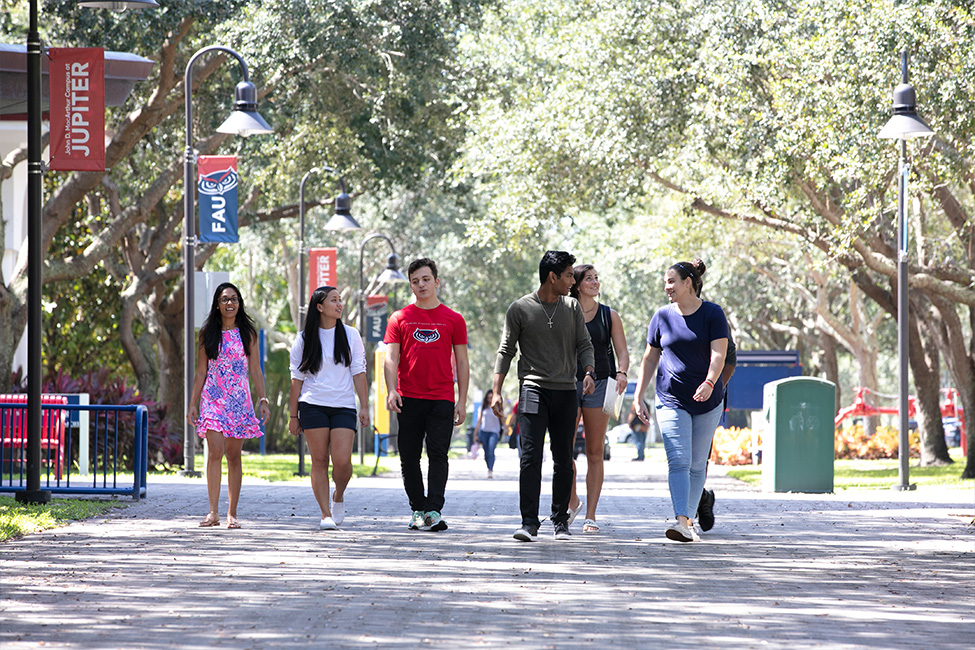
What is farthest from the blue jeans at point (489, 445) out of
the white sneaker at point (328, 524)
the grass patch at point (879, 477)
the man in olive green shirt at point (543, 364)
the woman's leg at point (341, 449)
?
the man in olive green shirt at point (543, 364)

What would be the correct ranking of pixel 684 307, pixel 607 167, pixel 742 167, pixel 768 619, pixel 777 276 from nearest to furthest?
pixel 768 619, pixel 684 307, pixel 742 167, pixel 607 167, pixel 777 276

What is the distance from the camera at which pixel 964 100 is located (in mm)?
18328

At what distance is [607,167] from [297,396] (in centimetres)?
1407

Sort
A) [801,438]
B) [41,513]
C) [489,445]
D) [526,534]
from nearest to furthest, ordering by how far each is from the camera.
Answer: [526,534] < [41,513] < [801,438] < [489,445]

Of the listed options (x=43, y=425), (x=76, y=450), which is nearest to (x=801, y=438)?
(x=43, y=425)

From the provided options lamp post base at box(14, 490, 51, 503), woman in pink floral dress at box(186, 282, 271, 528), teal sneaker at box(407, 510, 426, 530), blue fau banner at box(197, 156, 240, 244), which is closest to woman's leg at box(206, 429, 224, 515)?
woman in pink floral dress at box(186, 282, 271, 528)

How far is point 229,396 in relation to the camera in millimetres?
10461

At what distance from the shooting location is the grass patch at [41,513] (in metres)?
10.2

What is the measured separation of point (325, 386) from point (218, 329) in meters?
0.93

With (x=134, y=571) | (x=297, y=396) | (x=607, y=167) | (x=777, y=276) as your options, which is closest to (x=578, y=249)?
(x=777, y=276)

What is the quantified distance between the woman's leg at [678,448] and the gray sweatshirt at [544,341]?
706 mm

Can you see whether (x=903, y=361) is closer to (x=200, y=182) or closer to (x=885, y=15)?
(x=885, y=15)

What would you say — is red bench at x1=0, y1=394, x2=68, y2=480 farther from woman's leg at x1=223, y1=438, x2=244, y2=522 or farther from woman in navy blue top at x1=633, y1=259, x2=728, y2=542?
woman in navy blue top at x1=633, y1=259, x2=728, y2=542

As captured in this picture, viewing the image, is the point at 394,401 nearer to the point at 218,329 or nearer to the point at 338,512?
the point at 338,512
